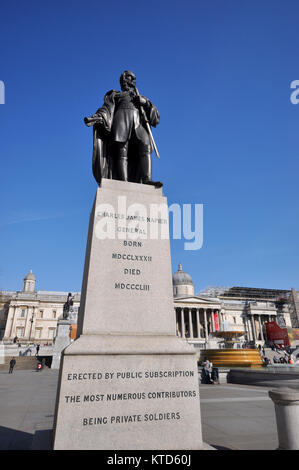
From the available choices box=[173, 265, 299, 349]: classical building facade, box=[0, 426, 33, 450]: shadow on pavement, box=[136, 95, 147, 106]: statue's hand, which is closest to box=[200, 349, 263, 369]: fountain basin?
box=[0, 426, 33, 450]: shadow on pavement

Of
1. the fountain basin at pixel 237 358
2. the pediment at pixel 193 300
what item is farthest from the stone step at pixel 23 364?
the pediment at pixel 193 300

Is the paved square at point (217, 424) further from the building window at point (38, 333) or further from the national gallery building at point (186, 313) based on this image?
the building window at point (38, 333)

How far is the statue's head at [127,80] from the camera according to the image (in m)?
6.49

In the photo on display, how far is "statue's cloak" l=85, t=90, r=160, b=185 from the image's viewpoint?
5551 mm

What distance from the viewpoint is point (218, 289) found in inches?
4274

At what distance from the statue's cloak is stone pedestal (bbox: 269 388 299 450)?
4711mm

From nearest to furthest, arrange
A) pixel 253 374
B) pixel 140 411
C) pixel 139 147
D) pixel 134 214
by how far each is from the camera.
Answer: pixel 140 411
pixel 134 214
pixel 139 147
pixel 253 374

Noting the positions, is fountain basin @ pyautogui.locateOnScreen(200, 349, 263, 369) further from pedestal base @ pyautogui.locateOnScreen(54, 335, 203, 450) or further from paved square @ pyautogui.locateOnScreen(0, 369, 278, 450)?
pedestal base @ pyautogui.locateOnScreen(54, 335, 203, 450)

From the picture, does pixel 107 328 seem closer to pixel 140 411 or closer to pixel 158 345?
pixel 158 345

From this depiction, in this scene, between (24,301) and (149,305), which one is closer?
(149,305)

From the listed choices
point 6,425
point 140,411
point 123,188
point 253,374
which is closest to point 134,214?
point 123,188

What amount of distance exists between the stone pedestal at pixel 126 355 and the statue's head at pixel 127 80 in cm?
308

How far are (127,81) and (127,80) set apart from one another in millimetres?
33

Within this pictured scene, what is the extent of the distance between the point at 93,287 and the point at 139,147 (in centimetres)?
324
